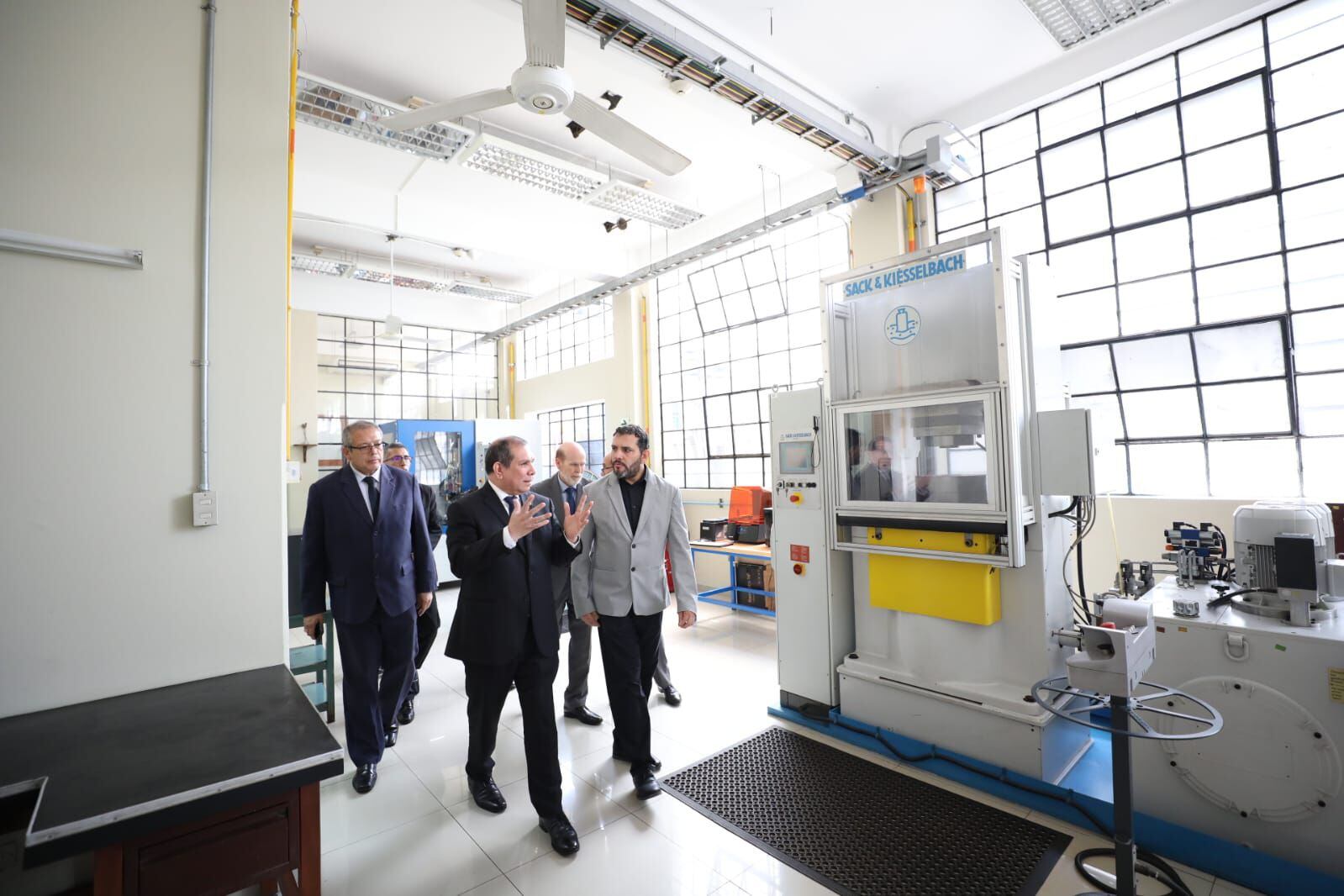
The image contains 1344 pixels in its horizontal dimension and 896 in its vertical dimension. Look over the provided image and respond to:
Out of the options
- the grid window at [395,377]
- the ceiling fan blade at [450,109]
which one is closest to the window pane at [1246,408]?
the ceiling fan blade at [450,109]

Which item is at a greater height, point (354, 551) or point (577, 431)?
point (577, 431)

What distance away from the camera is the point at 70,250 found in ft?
6.20

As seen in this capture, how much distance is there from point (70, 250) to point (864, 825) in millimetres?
3518

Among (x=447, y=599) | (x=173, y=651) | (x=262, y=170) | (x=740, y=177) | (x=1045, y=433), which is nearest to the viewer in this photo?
(x=173, y=651)

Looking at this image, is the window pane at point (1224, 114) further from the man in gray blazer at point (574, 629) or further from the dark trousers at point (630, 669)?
the dark trousers at point (630, 669)

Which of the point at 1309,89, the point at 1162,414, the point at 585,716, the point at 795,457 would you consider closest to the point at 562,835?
the point at 585,716

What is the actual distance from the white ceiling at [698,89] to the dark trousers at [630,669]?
3.21 meters

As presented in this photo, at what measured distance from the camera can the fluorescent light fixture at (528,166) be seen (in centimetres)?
486

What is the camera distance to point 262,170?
2248 millimetres

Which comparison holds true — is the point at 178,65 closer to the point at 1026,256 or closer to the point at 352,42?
the point at 352,42

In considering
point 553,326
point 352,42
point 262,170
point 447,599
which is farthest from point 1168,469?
point 553,326

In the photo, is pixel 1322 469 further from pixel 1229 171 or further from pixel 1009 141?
pixel 1009 141

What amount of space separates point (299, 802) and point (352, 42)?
4.78 meters

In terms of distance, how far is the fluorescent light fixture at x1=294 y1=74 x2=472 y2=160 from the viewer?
163 inches
